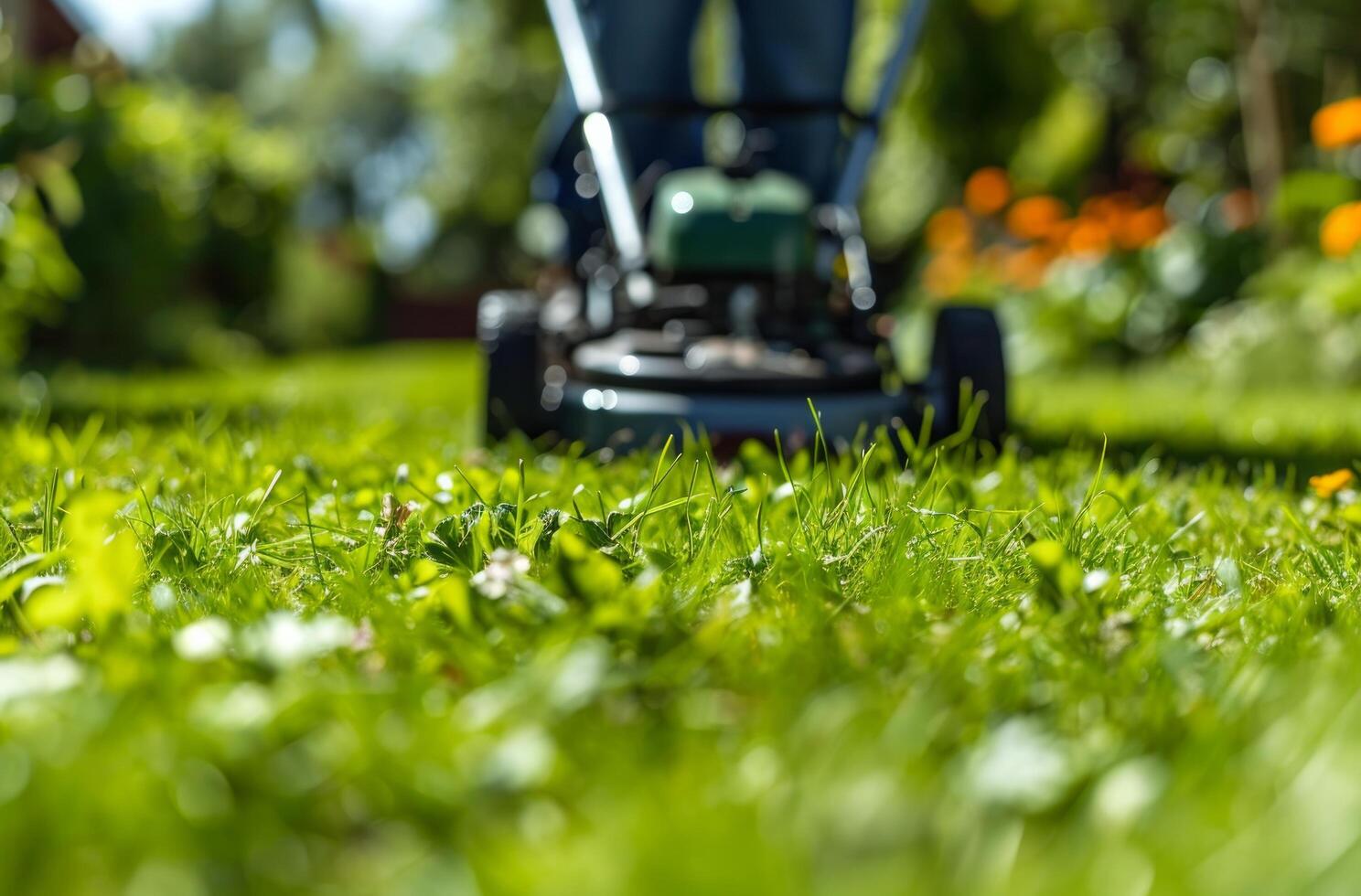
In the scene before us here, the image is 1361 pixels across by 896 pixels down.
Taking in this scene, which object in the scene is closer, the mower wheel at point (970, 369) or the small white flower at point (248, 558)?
the small white flower at point (248, 558)

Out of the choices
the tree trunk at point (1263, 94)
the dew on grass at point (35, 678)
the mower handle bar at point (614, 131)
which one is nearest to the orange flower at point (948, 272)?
the tree trunk at point (1263, 94)

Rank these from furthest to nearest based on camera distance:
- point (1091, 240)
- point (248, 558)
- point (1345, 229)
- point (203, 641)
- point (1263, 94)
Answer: point (1091, 240) < point (1263, 94) < point (1345, 229) < point (248, 558) < point (203, 641)

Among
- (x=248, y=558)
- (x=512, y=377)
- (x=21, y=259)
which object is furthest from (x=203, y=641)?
(x=21, y=259)

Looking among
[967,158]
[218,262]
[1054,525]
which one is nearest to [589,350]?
[1054,525]

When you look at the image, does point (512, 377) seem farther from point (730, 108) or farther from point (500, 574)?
point (500, 574)

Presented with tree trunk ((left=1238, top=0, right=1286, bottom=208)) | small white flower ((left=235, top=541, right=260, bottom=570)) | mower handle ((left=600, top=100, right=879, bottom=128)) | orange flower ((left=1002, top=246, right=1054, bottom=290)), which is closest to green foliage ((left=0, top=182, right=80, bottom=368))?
mower handle ((left=600, top=100, right=879, bottom=128))

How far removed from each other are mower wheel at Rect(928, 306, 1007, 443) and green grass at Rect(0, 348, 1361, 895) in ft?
2.49

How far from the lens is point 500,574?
4.26 feet

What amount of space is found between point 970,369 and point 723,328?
0.54 metres

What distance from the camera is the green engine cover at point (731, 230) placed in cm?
280

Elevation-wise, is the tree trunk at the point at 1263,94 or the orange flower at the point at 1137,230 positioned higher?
the tree trunk at the point at 1263,94

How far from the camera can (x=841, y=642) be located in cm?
120

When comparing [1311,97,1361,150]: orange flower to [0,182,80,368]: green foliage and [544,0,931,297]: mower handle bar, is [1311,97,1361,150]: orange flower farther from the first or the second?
[0,182,80,368]: green foliage

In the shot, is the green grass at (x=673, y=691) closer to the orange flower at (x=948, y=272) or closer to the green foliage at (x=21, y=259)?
the green foliage at (x=21, y=259)
